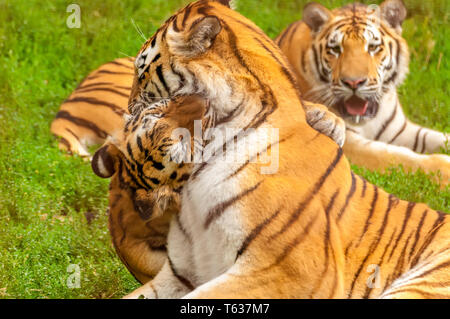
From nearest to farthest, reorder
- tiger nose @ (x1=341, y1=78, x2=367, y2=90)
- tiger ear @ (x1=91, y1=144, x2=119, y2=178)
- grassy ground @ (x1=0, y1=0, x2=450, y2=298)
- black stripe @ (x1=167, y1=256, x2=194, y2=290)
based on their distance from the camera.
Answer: black stripe @ (x1=167, y1=256, x2=194, y2=290)
tiger ear @ (x1=91, y1=144, x2=119, y2=178)
grassy ground @ (x1=0, y1=0, x2=450, y2=298)
tiger nose @ (x1=341, y1=78, x2=367, y2=90)

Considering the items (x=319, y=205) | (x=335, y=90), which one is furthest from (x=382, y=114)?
(x=319, y=205)

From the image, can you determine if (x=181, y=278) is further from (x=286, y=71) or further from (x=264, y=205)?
(x=286, y=71)

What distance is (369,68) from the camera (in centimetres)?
491

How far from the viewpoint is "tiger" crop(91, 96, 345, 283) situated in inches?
110

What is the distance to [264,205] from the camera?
2.61m

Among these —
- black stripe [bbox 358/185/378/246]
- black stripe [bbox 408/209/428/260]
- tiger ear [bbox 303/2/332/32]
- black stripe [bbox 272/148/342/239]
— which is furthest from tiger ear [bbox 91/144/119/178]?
tiger ear [bbox 303/2/332/32]

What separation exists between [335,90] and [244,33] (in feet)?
7.33

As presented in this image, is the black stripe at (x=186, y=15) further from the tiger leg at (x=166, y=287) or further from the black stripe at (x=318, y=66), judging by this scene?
the black stripe at (x=318, y=66)

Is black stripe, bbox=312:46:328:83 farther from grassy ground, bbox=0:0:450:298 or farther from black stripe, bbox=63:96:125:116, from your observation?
black stripe, bbox=63:96:125:116

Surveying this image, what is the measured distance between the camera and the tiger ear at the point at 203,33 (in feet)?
9.09

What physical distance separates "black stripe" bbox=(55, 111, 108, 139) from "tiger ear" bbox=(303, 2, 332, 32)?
4.77 ft

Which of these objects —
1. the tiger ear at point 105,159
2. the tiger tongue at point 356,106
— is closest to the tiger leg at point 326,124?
the tiger ear at point 105,159

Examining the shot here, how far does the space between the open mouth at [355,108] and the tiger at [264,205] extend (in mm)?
2110

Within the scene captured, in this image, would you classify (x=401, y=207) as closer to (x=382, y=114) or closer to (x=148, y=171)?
(x=148, y=171)
